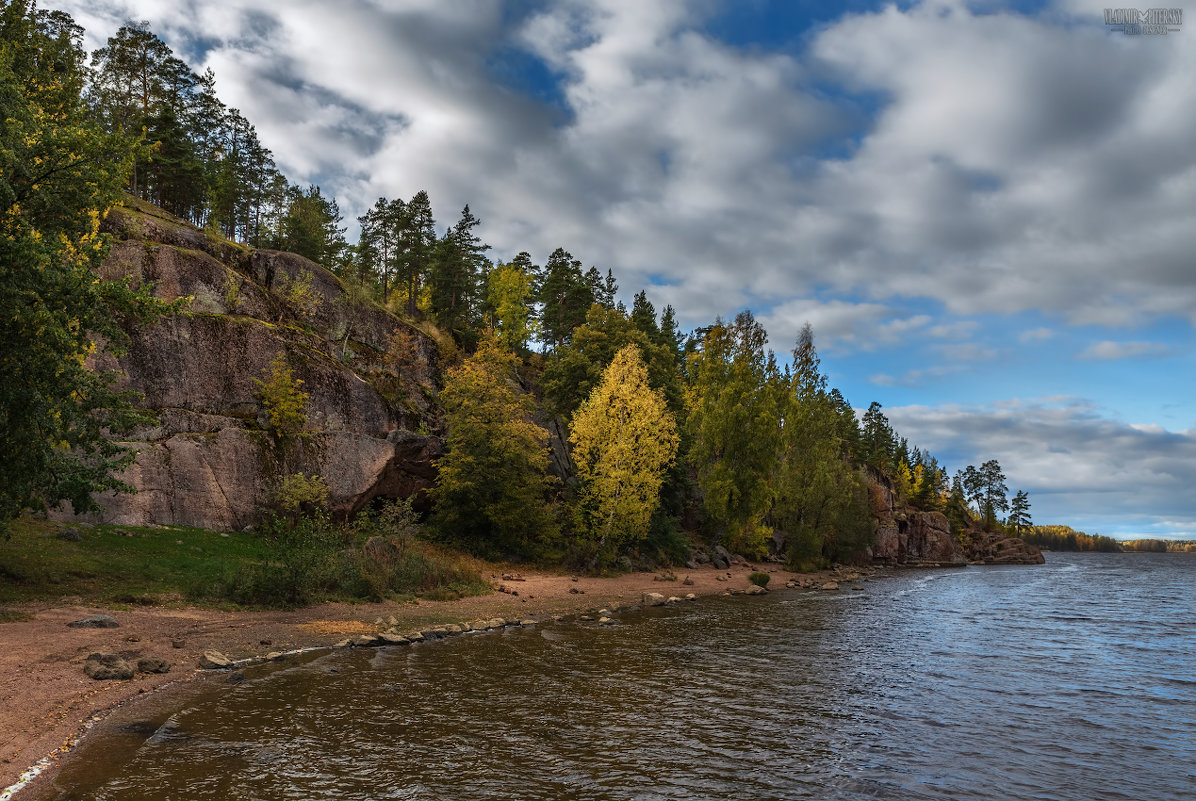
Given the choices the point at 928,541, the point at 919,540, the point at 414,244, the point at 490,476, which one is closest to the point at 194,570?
the point at 490,476

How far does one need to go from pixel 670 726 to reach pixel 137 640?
14558 millimetres

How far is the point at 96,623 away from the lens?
57.9 ft

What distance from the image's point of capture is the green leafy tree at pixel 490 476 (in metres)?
38.9

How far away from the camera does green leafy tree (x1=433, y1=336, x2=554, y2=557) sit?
1531 inches

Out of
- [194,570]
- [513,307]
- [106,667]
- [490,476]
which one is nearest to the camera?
[106,667]

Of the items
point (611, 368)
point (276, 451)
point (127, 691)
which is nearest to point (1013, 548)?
point (611, 368)

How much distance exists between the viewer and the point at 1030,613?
38.2 meters

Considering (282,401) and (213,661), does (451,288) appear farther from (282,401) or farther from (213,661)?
(213,661)

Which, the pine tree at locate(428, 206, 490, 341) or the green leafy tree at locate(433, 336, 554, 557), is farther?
the pine tree at locate(428, 206, 490, 341)

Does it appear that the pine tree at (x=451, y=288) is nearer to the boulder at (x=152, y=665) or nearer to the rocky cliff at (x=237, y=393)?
the rocky cliff at (x=237, y=393)

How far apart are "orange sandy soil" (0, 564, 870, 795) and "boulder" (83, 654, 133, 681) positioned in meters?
0.22

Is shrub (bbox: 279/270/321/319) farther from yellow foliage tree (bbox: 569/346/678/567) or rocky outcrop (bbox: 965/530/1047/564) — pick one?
rocky outcrop (bbox: 965/530/1047/564)

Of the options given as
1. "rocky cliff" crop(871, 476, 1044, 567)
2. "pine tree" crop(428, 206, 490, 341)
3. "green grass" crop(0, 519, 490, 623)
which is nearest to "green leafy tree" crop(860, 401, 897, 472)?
"rocky cliff" crop(871, 476, 1044, 567)

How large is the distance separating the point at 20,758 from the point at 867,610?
119 feet
